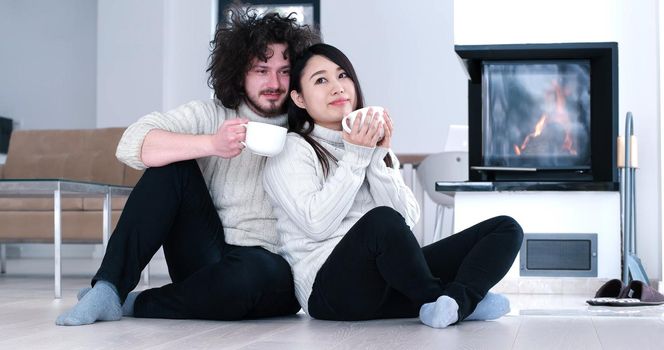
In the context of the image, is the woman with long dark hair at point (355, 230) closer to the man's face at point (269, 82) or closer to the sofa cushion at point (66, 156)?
the man's face at point (269, 82)

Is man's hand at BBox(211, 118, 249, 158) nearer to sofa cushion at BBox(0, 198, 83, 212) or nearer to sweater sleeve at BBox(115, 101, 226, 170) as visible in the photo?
sweater sleeve at BBox(115, 101, 226, 170)

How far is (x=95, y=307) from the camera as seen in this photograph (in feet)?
6.72

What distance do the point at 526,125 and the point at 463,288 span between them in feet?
6.91

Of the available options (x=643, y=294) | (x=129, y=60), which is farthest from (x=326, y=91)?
(x=129, y=60)

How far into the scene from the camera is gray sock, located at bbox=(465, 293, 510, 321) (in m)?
2.17

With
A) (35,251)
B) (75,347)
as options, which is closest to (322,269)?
(75,347)

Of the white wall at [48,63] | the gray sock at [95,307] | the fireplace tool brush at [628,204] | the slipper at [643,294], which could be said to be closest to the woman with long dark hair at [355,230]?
the gray sock at [95,307]

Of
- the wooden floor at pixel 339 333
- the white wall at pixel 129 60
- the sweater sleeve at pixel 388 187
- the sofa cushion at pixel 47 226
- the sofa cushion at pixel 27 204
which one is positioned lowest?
the wooden floor at pixel 339 333

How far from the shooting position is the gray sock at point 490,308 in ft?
7.11

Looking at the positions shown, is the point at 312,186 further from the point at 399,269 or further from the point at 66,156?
the point at 66,156

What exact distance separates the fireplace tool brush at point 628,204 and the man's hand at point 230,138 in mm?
2041

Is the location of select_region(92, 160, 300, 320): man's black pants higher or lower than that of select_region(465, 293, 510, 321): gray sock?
higher

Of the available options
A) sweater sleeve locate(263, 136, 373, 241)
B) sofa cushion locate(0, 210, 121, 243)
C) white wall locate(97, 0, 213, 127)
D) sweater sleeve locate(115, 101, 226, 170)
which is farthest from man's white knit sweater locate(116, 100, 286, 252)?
white wall locate(97, 0, 213, 127)

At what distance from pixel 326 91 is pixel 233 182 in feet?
1.00
